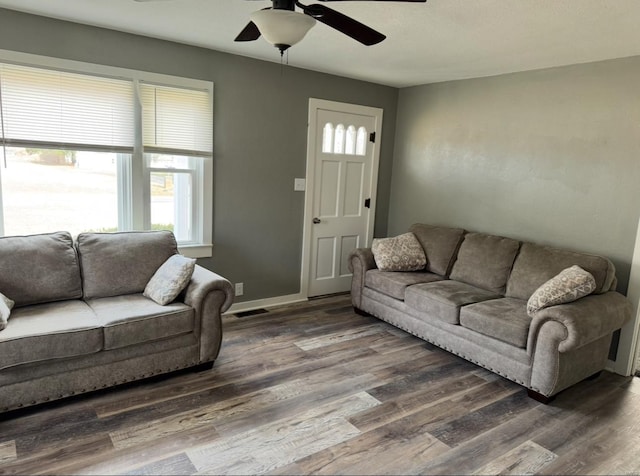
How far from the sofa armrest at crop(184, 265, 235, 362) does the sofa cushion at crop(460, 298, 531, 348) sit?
5.86 ft

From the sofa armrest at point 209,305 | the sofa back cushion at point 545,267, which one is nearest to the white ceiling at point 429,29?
the sofa back cushion at point 545,267

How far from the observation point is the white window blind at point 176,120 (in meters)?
3.49

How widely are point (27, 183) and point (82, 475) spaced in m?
2.20

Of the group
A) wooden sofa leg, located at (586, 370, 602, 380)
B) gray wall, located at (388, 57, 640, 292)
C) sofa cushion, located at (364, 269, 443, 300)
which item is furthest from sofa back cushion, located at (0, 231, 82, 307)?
wooden sofa leg, located at (586, 370, 602, 380)

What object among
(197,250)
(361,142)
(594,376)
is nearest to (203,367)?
(197,250)

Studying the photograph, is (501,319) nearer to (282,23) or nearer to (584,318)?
(584,318)

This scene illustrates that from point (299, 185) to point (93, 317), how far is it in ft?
7.88

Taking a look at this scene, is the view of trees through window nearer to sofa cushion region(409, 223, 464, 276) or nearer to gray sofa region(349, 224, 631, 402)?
gray sofa region(349, 224, 631, 402)

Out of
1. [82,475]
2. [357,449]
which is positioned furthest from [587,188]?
[82,475]

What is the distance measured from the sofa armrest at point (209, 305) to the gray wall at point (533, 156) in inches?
106

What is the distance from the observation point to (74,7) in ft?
9.22

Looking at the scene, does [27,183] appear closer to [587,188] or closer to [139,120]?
[139,120]

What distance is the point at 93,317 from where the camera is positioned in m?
2.65

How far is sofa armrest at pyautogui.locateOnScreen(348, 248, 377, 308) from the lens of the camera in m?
4.25
